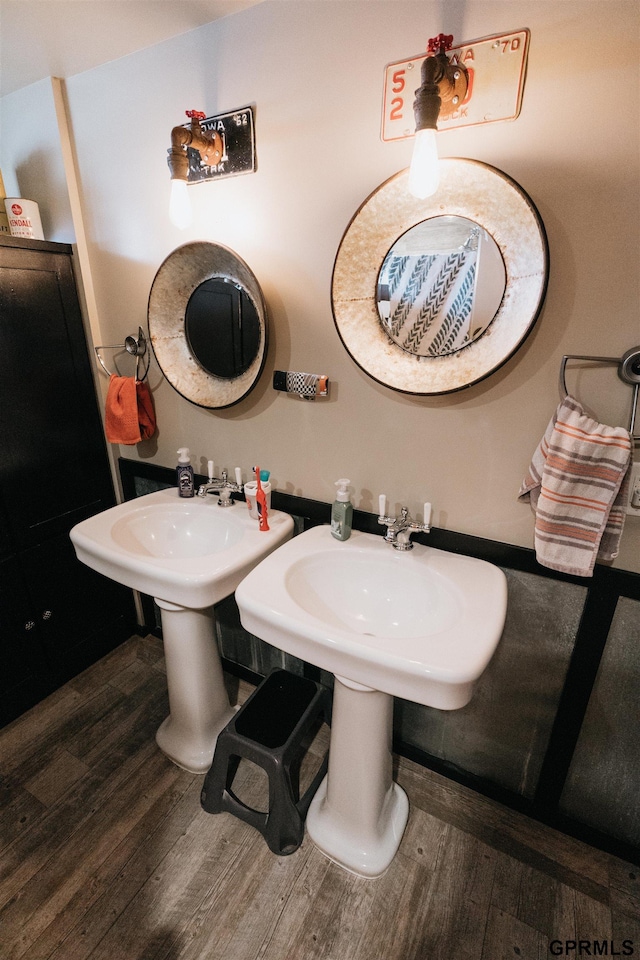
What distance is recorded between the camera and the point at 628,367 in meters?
0.87

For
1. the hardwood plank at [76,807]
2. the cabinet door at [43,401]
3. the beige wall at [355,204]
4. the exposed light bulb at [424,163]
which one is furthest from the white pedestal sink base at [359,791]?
the cabinet door at [43,401]

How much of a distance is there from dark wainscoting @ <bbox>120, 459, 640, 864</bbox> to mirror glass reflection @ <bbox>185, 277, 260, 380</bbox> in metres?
0.47

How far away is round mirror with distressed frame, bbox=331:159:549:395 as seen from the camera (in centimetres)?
89

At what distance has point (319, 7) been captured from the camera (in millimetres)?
961

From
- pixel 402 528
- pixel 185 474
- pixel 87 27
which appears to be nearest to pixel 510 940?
pixel 402 528

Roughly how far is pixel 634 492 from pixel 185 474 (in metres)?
1.30

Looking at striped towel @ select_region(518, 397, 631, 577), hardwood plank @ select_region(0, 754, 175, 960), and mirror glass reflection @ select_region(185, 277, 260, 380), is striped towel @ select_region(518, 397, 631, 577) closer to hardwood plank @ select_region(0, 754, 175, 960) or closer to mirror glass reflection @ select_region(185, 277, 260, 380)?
mirror glass reflection @ select_region(185, 277, 260, 380)

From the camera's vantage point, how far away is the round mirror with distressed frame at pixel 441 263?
89 cm

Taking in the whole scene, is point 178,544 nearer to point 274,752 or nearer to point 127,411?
point 127,411

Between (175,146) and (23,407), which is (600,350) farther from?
(23,407)

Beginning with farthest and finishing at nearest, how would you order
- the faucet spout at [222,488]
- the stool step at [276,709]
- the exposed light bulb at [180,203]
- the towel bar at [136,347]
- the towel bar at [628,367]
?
1. the towel bar at [136,347]
2. the faucet spout at [222,488]
3. the stool step at [276,709]
4. the exposed light bulb at [180,203]
5. the towel bar at [628,367]

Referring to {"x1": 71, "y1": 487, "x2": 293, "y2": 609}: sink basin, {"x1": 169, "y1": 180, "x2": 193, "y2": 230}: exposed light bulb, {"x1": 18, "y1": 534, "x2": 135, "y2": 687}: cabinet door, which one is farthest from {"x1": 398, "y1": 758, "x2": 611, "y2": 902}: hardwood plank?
{"x1": 169, "y1": 180, "x2": 193, "y2": 230}: exposed light bulb

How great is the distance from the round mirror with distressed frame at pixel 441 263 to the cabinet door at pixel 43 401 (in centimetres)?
105

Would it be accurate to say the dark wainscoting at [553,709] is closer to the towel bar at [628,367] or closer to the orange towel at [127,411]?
the towel bar at [628,367]
